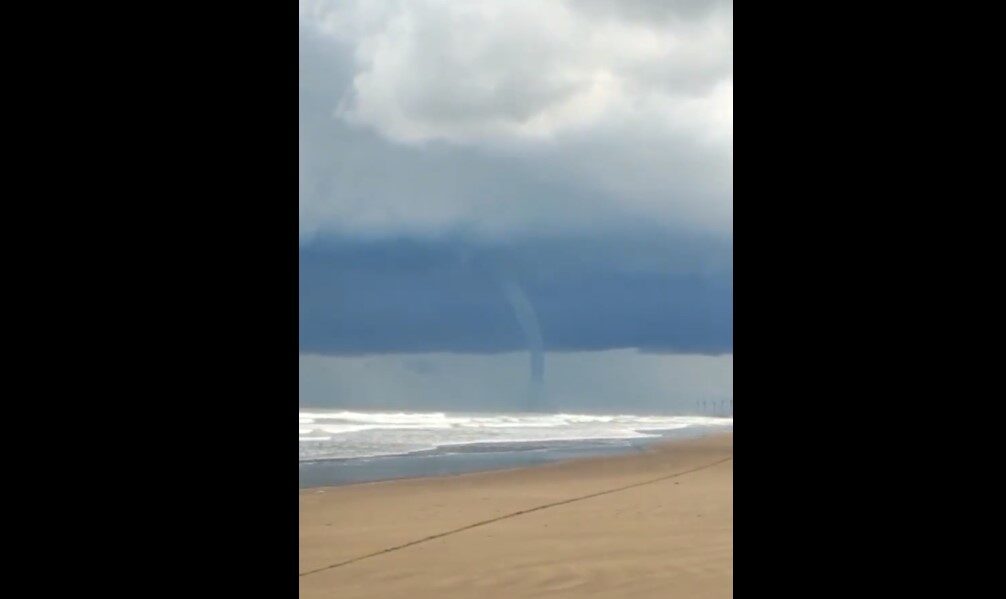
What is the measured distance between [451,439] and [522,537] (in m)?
8.24

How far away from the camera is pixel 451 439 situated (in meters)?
13.1

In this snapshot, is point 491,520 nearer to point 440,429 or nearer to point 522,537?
point 522,537

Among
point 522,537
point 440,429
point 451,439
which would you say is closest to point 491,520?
point 522,537

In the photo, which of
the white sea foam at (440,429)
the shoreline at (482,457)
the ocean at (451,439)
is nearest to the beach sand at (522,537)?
the shoreline at (482,457)

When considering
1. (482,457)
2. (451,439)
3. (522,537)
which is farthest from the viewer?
(451,439)

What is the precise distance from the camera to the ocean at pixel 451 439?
9242 mm

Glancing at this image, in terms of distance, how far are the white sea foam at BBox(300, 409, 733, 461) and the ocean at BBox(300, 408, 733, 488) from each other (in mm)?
13

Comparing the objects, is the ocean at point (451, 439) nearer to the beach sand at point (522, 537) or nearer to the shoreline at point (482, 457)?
the shoreline at point (482, 457)

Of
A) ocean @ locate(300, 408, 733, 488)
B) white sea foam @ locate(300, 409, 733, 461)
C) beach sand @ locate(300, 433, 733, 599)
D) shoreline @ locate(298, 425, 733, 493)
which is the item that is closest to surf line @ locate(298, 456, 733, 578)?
beach sand @ locate(300, 433, 733, 599)

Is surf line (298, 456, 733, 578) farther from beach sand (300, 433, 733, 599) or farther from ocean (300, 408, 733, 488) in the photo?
ocean (300, 408, 733, 488)
